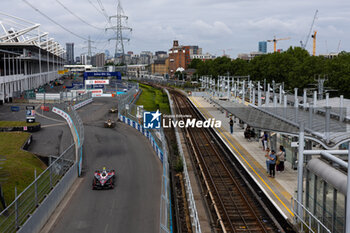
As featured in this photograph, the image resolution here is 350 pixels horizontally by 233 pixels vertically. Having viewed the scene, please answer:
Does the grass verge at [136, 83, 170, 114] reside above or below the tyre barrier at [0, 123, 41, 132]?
above

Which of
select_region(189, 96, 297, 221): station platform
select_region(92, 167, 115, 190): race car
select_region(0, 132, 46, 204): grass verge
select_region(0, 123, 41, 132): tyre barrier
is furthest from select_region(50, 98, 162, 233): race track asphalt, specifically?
select_region(0, 123, 41, 132): tyre barrier

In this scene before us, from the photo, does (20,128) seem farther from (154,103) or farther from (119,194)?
(154,103)

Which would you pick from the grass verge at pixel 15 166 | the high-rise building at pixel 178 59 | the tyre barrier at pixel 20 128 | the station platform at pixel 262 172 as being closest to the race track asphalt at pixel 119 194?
the grass verge at pixel 15 166

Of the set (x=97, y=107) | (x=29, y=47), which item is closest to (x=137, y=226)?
(x=97, y=107)

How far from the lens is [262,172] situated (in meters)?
20.9

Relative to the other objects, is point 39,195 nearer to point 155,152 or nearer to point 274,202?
point 274,202

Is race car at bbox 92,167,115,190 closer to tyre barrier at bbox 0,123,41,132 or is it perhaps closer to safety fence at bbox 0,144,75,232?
safety fence at bbox 0,144,75,232

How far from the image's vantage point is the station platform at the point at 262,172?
641 inches

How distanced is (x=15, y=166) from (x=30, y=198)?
333 inches

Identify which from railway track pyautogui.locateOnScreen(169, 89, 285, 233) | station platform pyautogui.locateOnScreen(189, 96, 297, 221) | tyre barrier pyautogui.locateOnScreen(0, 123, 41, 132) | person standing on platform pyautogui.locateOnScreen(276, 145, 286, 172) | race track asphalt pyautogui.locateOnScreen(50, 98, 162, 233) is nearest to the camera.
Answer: railway track pyautogui.locateOnScreen(169, 89, 285, 233)

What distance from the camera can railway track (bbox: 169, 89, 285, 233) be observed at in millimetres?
14312

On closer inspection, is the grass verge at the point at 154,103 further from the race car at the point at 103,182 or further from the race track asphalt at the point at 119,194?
the race car at the point at 103,182

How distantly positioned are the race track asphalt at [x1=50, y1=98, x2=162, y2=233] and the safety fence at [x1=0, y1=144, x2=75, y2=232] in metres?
1.15

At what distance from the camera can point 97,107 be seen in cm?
5544
